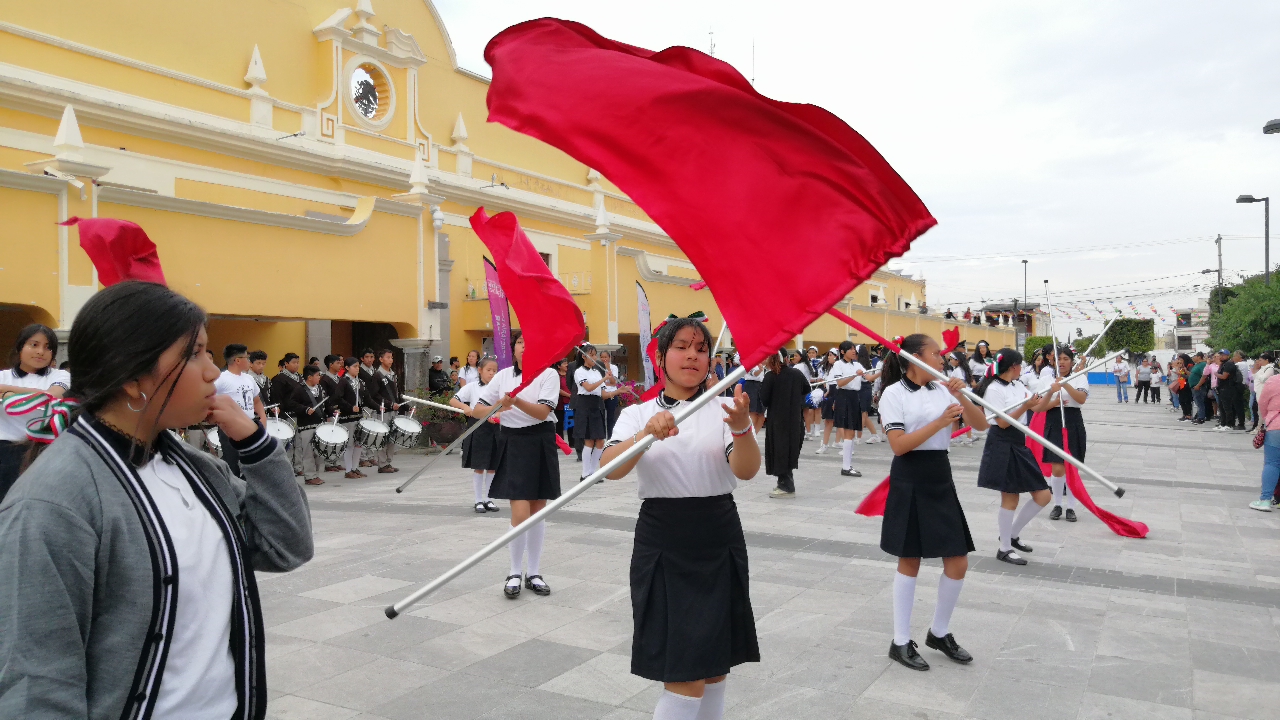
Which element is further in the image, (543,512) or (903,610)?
(903,610)

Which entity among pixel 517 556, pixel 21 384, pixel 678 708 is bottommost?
pixel 517 556

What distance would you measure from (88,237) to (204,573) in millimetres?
3342

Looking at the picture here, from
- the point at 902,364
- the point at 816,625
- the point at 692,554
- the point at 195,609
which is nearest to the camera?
the point at 195,609

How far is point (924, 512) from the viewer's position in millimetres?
4758

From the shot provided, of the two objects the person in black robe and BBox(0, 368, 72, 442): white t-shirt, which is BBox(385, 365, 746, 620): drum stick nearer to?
BBox(0, 368, 72, 442): white t-shirt

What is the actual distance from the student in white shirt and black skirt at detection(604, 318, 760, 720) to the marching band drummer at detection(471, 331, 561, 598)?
284 centimetres

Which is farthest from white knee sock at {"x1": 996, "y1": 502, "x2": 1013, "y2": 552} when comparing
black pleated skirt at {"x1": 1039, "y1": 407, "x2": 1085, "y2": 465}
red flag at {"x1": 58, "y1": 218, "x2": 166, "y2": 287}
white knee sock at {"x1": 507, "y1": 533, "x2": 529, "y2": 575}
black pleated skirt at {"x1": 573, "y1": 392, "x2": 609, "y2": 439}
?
black pleated skirt at {"x1": 573, "y1": 392, "x2": 609, "y2": 439}

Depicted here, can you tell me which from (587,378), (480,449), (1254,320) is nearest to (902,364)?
(480,449)

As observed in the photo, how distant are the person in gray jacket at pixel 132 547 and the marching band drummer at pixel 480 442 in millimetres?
5267

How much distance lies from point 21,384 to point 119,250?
2608 mm

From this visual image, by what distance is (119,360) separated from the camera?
1702 mm

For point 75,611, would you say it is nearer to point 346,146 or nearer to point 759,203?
point 759,203

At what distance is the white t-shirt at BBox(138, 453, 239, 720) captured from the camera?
1.73 metres

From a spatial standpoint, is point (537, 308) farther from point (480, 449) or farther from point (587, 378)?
point (587, 378)
